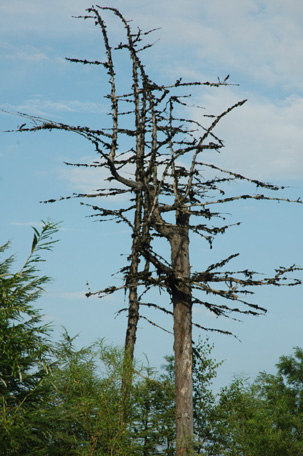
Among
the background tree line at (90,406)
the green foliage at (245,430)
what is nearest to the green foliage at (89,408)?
the background tree line at (90,406)

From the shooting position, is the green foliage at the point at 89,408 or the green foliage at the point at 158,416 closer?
the green foliage at the point at 89,408

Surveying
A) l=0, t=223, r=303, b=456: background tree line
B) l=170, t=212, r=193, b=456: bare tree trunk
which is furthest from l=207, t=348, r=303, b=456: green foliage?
l=170, t=212, r=193, b=456: bare tree trunk

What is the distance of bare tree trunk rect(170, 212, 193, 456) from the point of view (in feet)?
43.2

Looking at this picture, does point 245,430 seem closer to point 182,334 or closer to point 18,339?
point 182,334

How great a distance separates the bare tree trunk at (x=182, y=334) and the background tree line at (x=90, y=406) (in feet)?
1.44

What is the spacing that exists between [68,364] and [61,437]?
5.78ft

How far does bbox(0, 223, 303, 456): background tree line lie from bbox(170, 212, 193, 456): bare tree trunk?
0.44 meters

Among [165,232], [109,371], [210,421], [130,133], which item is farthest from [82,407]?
[130,133]

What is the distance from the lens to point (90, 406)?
474 inches

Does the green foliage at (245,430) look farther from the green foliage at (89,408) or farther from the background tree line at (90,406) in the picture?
the green foliage at (89,408)

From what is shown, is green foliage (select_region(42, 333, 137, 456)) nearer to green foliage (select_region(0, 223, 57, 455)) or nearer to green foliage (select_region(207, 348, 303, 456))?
green foliage (select_region(0, 223, 57, 455))

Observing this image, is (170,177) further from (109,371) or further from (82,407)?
(82,407)

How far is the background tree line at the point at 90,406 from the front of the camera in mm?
10273

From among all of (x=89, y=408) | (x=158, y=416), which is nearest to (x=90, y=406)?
(x=89, y=408)
